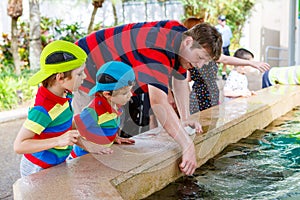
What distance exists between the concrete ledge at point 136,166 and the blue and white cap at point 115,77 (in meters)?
0.43

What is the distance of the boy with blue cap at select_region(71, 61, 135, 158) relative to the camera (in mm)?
2848

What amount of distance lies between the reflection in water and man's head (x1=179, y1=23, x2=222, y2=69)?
2.71 ft

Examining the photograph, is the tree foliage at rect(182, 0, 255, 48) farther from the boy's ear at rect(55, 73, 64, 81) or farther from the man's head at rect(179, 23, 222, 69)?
the boy's ear at rect(55, 73, 64, 81)

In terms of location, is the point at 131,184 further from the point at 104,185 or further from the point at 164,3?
the point at 164,3

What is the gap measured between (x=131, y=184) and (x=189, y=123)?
3.45 ft

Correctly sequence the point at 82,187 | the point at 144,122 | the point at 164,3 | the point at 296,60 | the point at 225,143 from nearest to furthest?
the point at 82,187 → the point at 225,143 → the point at 144,122 → the point at 296,60 → the point at 164,3

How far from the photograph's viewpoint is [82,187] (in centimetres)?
218

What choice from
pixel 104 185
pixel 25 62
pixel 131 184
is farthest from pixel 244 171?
pixel 25 62

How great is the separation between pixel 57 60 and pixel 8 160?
8.89ft

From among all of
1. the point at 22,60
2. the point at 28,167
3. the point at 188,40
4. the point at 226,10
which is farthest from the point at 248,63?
the point at 226,10

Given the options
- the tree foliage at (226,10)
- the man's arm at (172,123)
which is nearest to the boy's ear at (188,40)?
the man's arm at (172,123)

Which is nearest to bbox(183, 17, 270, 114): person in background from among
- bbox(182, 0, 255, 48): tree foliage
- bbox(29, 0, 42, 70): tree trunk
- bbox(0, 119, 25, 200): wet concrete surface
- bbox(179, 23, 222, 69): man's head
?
bbox(179, 23, 222, 69): man's head

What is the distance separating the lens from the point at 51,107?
96.0 inches

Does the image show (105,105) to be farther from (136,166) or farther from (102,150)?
(136,166)
